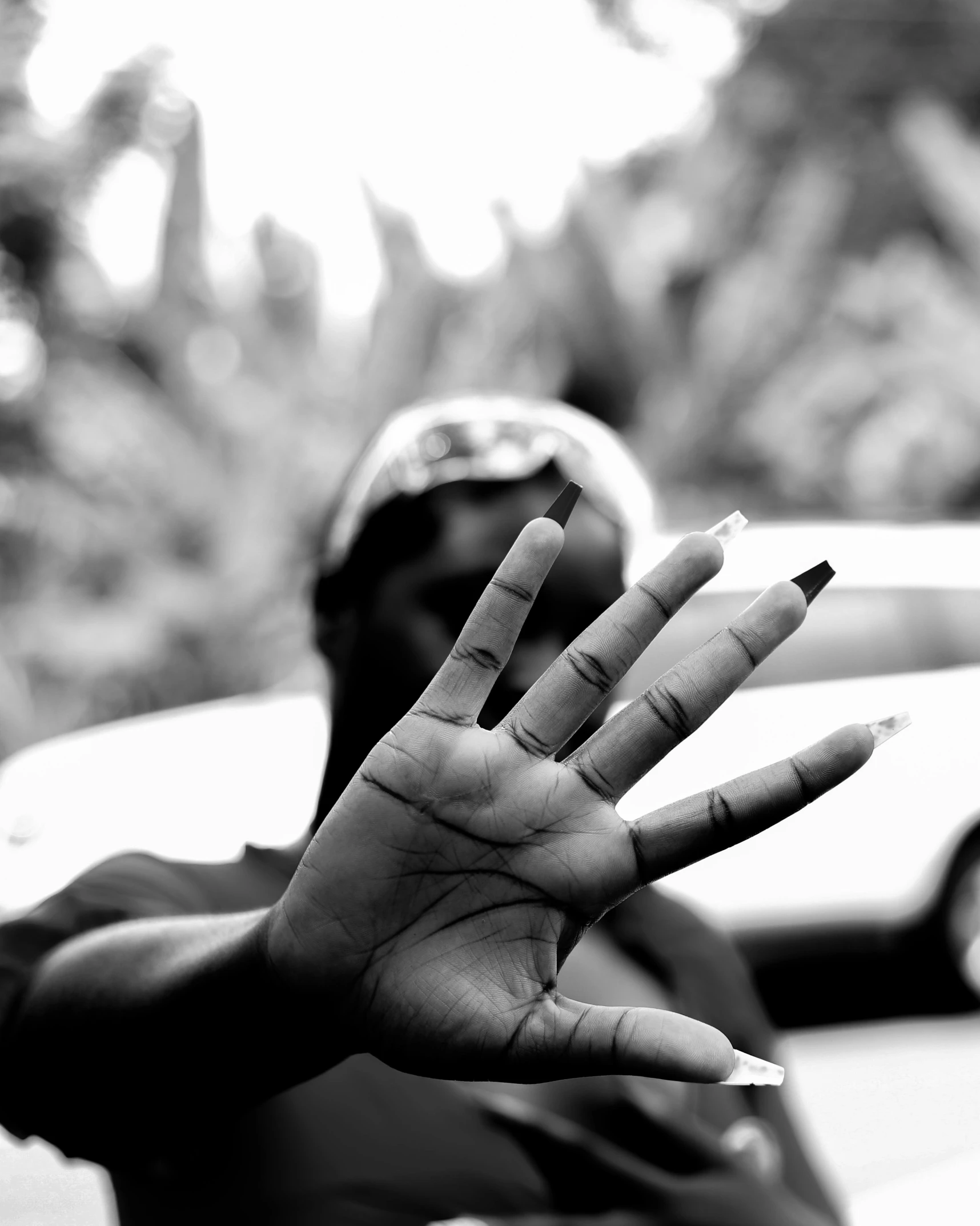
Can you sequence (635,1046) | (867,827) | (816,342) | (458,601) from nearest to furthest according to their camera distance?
(635,1046) → (458,601) → (867,827) → (816,342)

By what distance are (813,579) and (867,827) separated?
165 inches

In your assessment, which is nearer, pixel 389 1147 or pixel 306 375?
pixel 389 1147

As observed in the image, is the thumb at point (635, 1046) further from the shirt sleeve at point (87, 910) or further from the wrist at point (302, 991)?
the shirt sleeve at point (87, 910)

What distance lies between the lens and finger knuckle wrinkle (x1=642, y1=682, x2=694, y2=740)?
829mm

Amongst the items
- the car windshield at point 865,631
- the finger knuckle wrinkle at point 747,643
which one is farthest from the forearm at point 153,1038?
the car windshield at point 865,631

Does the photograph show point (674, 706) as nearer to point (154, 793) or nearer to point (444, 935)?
point (444, 935)

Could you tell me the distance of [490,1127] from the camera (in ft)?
3.75

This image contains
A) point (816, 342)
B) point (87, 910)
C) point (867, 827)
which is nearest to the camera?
point (87, 910)

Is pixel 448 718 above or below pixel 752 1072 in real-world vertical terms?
above

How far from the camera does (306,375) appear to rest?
969 centimetres

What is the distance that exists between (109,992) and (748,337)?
955 centimetres

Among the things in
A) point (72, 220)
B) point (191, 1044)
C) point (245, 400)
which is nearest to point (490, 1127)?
point (191, 1044)

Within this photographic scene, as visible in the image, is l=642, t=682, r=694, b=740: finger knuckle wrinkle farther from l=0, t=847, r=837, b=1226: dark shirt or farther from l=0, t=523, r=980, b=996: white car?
l=0, t=523, r=980, b=996: white car

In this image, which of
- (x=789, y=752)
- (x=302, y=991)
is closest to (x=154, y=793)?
(x=789, y=752)
